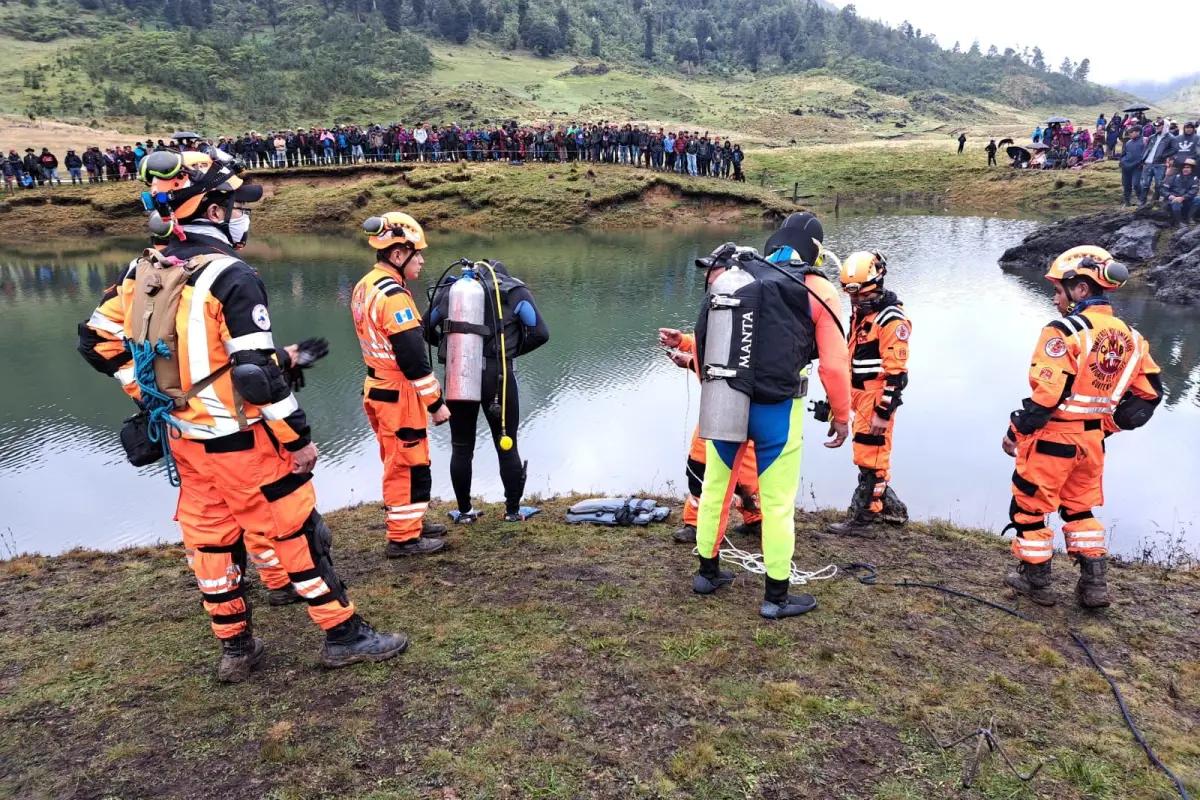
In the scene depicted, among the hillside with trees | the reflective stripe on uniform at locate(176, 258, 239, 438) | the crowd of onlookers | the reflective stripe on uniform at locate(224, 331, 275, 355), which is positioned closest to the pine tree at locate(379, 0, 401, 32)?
the hillside with trees

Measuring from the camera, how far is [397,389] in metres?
5.38

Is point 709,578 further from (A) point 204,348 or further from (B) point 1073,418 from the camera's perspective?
(A) point 204,348

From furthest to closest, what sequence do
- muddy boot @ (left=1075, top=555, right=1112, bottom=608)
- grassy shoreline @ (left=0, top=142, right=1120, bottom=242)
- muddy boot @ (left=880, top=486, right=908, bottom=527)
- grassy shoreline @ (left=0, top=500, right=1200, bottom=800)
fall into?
grassy shoreline @ (left=0, top=142, right=1120, bottom=242) → muddy boot @ (left=880, top=486, right=908, bottom=527) → muddy boot @ (left=1075, top=555, right=1112, bottom=608) → grassy shoreline @ (left=0, top=500, right=1200, bottom=800)

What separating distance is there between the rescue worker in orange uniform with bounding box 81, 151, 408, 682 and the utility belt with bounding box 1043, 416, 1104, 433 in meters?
4.18

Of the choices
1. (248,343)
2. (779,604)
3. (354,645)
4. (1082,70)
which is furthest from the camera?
(1082,70)

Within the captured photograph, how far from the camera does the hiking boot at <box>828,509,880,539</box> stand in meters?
6.28

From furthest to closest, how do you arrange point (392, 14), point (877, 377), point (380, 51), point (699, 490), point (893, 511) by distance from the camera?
point (392, 14) < point (380, 51) < point (893, 511) < point (877, 377) < point (699, 490)

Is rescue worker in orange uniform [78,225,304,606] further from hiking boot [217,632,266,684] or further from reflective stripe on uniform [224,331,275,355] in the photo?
reflective stripe on uniform [224,331,275,355]

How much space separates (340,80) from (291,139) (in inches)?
1335

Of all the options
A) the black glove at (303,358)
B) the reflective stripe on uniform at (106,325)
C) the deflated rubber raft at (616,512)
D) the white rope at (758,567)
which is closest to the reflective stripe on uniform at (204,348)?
the black glove at (303,358)

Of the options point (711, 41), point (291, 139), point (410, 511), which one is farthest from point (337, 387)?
point (711, 41)

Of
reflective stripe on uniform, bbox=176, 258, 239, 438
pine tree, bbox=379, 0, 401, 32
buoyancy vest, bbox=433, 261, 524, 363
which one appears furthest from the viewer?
pine tree, bbox=379, 0, 401, 32

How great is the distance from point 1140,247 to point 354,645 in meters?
21.2

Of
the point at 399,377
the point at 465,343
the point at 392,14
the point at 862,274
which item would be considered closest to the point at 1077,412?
the point at 862,274
